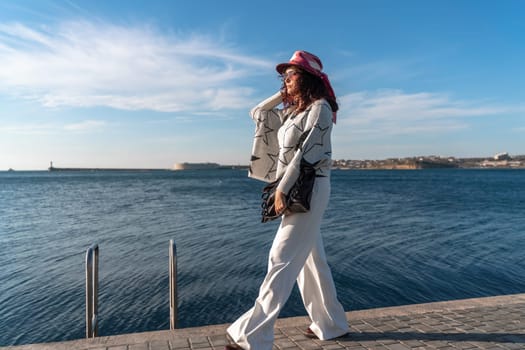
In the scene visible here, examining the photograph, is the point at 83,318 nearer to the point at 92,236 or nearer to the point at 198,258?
the point at 198,258

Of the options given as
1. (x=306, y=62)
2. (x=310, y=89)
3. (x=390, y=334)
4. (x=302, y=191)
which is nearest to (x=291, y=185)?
(x=302, y=191)

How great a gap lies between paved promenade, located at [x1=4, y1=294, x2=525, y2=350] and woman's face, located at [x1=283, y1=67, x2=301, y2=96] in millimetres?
2191

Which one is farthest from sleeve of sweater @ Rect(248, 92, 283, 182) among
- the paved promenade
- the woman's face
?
the paved promenade

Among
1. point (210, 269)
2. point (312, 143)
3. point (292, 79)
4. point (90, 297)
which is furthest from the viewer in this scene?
point (210, 269)

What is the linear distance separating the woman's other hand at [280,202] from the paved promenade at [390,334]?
1.25 meters

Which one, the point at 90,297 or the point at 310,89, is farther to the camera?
the point at 90,297

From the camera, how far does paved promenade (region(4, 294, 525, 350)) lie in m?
3.82

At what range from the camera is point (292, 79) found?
11.9 ft

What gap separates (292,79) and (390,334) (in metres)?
2.53

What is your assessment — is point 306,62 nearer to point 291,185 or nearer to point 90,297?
point 291,185

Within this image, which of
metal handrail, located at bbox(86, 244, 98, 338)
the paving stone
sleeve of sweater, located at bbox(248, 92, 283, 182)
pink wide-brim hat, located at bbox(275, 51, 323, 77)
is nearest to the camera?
pink wide-brim hat, located at bbox(275, 51, 323, 77)

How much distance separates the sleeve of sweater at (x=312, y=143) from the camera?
338 cm

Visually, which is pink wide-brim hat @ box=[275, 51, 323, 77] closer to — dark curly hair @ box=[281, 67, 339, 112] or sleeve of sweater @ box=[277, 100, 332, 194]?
dark curly hair @ box=[281, 67, 339, 112]

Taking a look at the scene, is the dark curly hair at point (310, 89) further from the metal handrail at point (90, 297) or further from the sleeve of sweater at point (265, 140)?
the metal handrail at point (90, 297)
